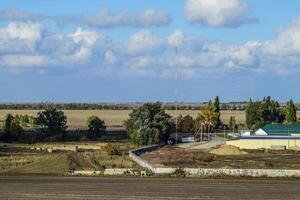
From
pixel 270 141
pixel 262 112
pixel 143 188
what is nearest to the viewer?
pixel 143 188

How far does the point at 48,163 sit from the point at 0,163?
21.5 ft

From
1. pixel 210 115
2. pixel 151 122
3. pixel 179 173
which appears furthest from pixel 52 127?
pixel 179 173

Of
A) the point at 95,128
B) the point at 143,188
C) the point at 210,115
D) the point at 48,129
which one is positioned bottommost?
the point at 143,188

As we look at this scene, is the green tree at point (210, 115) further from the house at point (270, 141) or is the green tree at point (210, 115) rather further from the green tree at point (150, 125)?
the house at point (270, 141)

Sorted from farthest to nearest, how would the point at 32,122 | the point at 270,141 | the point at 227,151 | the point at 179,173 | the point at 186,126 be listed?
the point at 32,122 < the point at 186,126 < the point at 270,141 < the point at 227,151 < the point at 179,173

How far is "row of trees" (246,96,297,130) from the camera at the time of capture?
12825 cm

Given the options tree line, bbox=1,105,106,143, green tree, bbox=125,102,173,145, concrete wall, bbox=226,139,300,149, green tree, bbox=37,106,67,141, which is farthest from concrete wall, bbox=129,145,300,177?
green tree, bbox=37,106,67,141

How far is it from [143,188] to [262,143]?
183ft

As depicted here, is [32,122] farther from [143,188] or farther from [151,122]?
[143,188]

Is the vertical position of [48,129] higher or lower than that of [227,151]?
higher

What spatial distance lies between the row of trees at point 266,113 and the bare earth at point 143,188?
83554 millimetres

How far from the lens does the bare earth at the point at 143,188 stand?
34469 mm

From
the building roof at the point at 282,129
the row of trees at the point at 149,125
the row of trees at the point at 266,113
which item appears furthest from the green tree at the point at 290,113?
the row of trees at the point at 149,125

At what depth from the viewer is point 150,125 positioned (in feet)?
316
